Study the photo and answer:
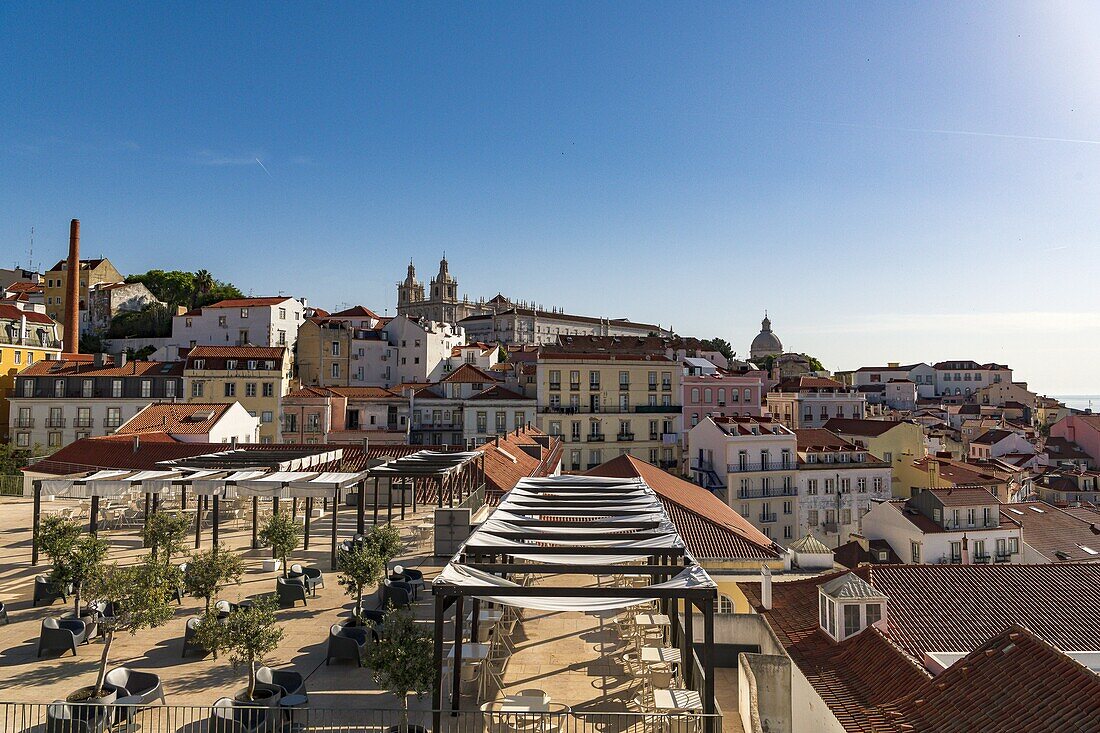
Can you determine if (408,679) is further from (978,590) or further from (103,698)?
(978,590)

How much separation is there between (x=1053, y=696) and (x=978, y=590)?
10077 mm

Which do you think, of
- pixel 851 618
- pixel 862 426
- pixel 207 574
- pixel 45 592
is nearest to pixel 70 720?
pixel 207 574

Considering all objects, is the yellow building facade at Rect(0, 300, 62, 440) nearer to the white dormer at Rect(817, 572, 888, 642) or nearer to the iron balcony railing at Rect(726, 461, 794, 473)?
the iron balcony railing at Rect(726, 461, 794, 473)

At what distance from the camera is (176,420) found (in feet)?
134

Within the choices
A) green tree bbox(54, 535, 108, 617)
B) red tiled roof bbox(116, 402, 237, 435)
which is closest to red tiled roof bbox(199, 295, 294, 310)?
red tiled roof bbox(116, 402, 237, 435)

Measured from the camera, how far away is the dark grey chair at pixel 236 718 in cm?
795

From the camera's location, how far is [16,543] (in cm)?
2012

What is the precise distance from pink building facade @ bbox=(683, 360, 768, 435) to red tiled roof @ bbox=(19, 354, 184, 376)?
132 feet

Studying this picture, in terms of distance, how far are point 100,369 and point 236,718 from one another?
54.3 meters

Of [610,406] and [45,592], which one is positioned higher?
[610,406]

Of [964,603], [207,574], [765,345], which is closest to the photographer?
[207,574]

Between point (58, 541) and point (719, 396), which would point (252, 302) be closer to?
point (719, 396)

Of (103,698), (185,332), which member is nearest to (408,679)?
(103,698)

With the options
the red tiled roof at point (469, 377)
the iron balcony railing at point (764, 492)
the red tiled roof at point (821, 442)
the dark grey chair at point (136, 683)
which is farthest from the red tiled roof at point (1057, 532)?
the dark grey chair at point (136, 683)
